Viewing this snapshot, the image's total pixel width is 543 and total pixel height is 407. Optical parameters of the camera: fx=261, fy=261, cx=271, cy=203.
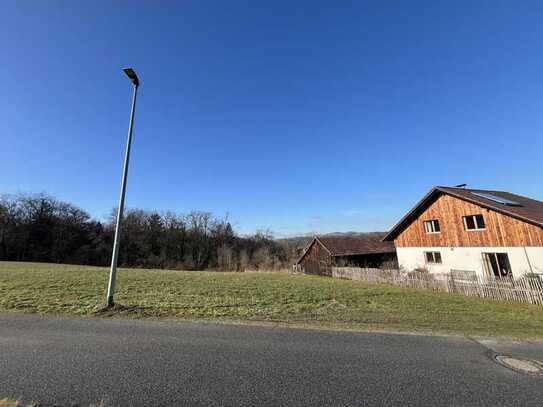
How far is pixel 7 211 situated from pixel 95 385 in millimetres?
62002

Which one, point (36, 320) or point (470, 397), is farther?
point (36, 320)

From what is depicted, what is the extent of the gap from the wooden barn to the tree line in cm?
959

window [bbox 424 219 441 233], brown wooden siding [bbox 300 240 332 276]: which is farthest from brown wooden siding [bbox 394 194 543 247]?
brown wooden siding [bbox 300 240 332 276]

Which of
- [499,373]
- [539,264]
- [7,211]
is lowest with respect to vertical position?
[499,373]

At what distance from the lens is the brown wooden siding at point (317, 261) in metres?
30.2

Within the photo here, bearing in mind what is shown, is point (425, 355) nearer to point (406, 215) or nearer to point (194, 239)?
point (406, 215)

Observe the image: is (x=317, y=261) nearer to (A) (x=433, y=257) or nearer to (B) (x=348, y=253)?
(B) (x=348, y=253)

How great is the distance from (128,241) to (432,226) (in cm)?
5075

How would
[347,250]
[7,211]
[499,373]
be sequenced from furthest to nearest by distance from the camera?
[7,211], [347,250], [499,373]

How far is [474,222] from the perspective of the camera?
62.4ft

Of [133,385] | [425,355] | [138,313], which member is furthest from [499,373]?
[138,313]

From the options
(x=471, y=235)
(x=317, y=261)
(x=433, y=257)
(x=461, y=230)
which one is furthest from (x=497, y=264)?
(x=317, y=261)

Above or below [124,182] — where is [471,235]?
below

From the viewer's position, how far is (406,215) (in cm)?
2409
